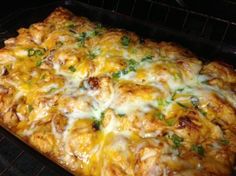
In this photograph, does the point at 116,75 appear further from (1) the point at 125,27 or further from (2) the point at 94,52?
(1) the point at 125,27

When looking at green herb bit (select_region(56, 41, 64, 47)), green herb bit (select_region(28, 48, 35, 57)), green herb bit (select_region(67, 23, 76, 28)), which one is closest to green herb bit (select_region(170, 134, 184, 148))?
green herb bit (select_region(56, 41, 64, 47))

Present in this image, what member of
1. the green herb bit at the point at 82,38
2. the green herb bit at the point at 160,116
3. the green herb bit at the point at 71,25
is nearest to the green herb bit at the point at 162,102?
the green herb bit at the point at 160,116

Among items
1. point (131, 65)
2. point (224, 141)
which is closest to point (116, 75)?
point (131, 65)

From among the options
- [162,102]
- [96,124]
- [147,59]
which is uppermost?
[147,59]

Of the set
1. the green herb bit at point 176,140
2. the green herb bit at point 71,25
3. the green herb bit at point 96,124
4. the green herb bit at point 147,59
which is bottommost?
the green herb bit at point 96,124

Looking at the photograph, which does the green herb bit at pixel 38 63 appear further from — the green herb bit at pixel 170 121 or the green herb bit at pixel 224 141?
the green herb bit at pixel 224 141

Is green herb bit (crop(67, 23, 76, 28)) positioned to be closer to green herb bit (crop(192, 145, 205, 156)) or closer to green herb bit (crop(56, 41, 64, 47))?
green herb bit (crop(56, 41, 64, 47))

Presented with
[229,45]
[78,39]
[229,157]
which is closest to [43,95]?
[78,39]

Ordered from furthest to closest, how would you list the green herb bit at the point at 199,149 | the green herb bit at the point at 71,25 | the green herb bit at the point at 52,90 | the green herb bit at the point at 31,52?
the green herb bit at the point at 71,25 < the green herb bit at the point at 31,52 < the green herb bit at the point at 52,90 < the green herb bit at the point at 199,149
